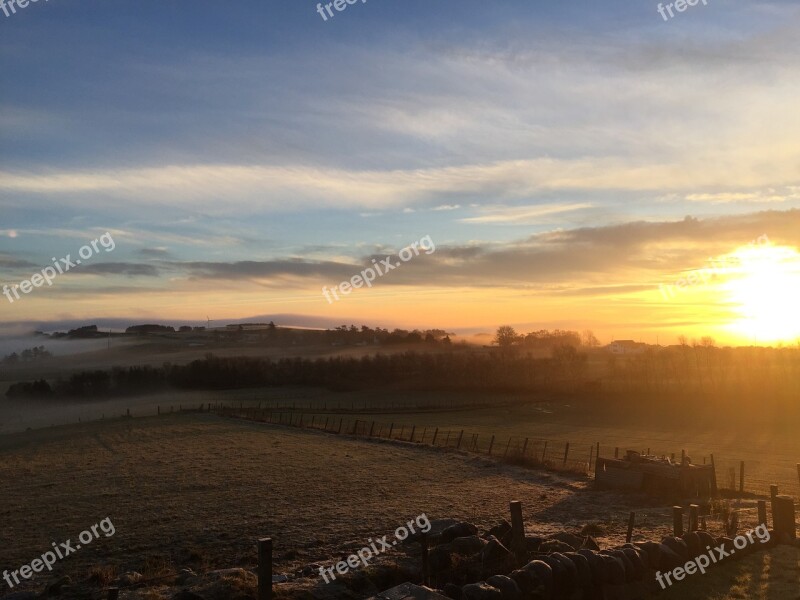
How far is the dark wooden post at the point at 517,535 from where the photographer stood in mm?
11943

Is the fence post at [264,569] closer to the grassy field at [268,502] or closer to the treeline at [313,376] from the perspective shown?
the grassy field at [268,502]

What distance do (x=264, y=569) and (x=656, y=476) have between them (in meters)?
18.6

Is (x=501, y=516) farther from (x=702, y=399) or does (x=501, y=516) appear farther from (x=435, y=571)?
(x=702, y=399)

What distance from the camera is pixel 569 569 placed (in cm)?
1015

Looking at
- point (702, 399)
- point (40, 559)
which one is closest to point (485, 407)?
point (702, 399)

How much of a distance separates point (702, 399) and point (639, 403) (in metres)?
8.16

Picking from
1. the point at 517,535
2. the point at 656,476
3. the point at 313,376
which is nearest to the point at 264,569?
the point at 517,535

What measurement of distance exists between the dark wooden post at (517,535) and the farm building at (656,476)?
13077 mm

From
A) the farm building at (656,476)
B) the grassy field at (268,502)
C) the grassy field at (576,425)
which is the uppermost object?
the farm building at (656,476)

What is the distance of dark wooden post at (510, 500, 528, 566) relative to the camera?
11.9 meters

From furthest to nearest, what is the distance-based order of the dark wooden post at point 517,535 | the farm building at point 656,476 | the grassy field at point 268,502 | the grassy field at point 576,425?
the grassy field at point 576,425, the farm building at point 656,476, the grassy field at point 268,502, the dark wooden post at point 517,535

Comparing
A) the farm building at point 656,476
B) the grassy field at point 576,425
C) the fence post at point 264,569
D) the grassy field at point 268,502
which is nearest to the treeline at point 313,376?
the grassy field at point 576,425

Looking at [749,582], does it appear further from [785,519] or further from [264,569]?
[264,569]

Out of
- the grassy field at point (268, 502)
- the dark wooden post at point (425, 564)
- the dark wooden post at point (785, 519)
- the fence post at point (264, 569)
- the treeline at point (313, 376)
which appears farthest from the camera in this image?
the treeline at point (313, 376)
